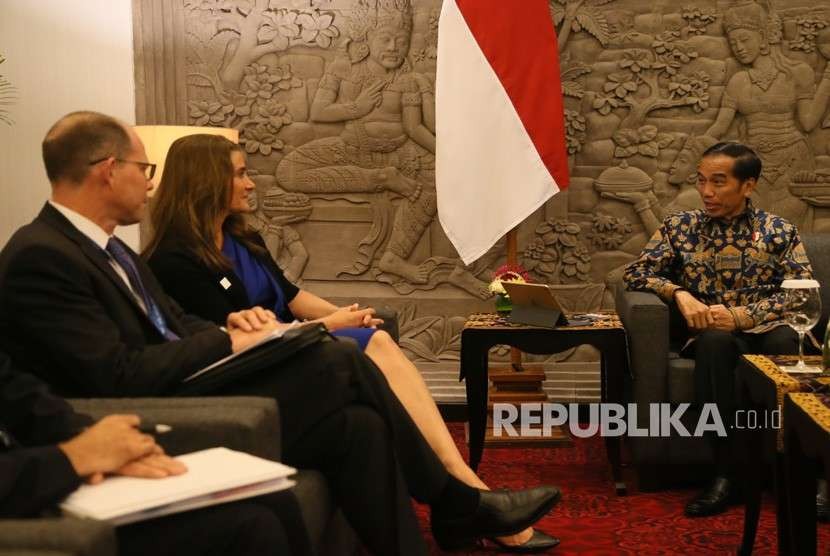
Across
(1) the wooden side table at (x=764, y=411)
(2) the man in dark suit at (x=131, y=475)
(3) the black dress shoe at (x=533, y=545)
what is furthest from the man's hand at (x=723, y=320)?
(2) the man in dark suit at (x=131, y=475)

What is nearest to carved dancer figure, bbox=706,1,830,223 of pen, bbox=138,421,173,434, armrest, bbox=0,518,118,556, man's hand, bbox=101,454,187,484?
pen, bbox=138,421,173,434

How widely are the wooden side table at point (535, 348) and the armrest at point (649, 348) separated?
0.25 feet

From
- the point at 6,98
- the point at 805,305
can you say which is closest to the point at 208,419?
the point at 805,305

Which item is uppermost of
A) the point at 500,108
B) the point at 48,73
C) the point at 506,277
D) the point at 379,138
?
the point at 48,73

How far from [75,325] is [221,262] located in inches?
44.5

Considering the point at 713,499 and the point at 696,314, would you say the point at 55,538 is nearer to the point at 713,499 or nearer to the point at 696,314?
the point at 713,499

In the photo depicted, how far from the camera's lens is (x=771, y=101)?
5.33 m

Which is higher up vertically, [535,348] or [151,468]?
[151,468]

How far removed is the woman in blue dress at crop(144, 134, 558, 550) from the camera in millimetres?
3324

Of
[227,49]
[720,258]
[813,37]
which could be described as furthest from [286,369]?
[813,37]

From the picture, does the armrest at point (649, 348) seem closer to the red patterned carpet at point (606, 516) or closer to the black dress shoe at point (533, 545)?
the red patterned carpet at point (606, 516)

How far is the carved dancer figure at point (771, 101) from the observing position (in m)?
5.30

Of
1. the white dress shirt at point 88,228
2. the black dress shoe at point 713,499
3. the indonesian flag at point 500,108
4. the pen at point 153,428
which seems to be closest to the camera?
the pen at point 153,428

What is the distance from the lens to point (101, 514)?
166cm
